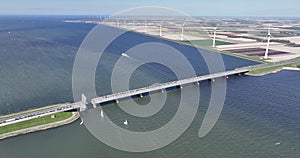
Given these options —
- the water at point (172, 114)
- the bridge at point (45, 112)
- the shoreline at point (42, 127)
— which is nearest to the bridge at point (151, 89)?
the water at point (172, 114)

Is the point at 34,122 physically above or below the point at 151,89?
below

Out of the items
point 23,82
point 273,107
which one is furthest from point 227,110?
point 23,82

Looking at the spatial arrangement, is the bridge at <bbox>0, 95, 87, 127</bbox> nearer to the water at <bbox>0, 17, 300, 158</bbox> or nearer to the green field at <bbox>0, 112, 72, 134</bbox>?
the green field at <bbox>0, 112, 72, 134</bbox>

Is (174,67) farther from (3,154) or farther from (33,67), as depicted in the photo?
(3,154)

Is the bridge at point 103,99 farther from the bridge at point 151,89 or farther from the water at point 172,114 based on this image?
the water at point 172,114

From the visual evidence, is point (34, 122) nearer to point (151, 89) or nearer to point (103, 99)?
point (103, 99)

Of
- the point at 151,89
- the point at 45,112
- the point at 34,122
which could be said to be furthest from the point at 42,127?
the point at 151,89
